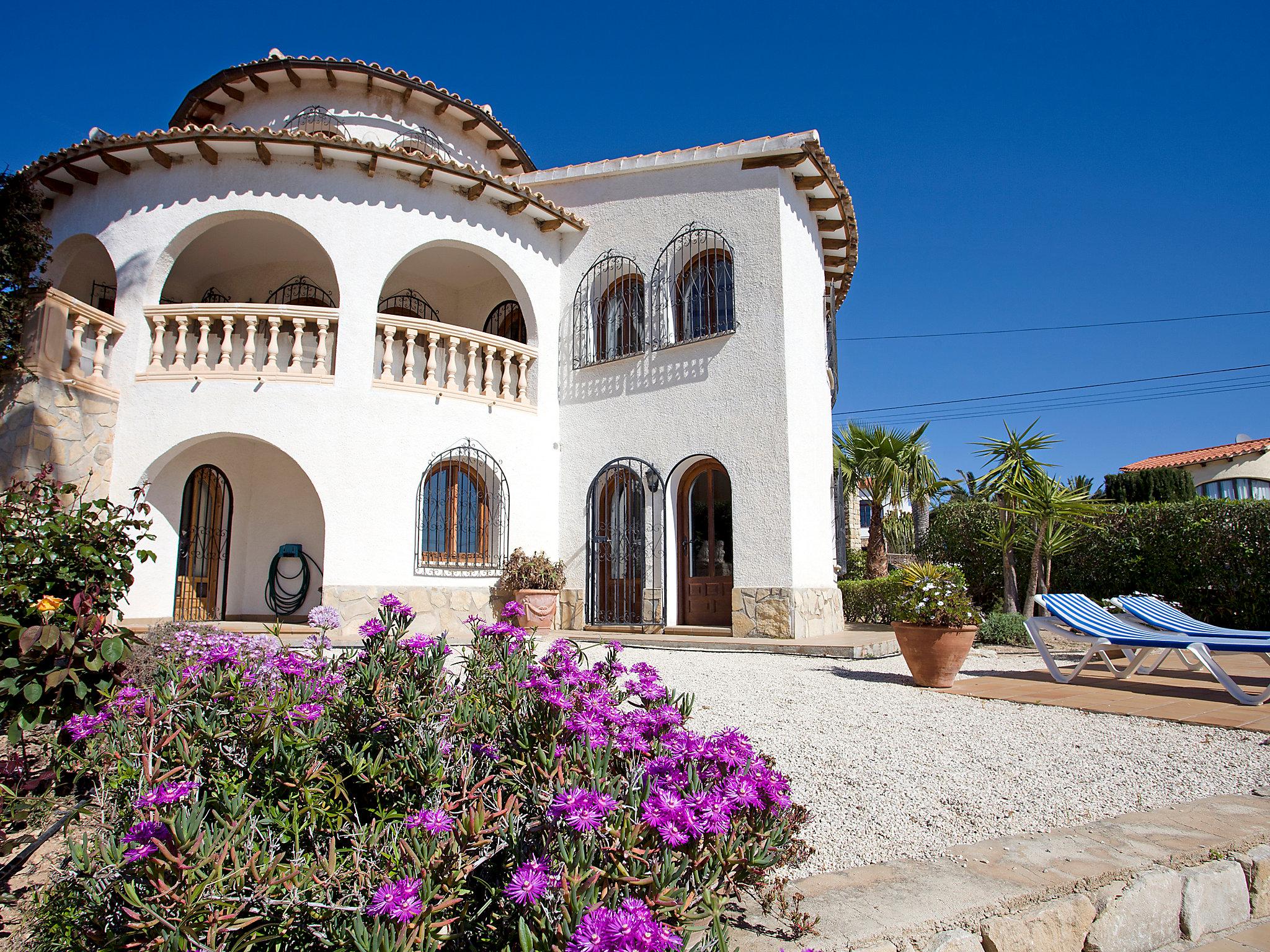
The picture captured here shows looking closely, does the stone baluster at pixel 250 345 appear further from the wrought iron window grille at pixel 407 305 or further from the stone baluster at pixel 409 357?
the wrought iron window grille at pixel 407 305

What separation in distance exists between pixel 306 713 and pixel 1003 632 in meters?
11.1

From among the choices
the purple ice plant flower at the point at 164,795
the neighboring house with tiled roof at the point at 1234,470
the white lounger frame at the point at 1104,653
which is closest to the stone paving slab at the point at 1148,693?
the white lounger frame at the point at 1104,653

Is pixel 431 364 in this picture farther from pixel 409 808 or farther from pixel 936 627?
pixel 409 808

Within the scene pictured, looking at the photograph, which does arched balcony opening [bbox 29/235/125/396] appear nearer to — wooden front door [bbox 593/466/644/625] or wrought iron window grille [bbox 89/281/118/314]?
wrought iron window grille [bbox 89/281/118/314]

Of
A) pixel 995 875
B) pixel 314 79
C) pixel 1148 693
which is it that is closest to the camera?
pixel 995 875

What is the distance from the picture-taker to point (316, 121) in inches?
490

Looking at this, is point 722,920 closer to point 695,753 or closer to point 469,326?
point 695,753

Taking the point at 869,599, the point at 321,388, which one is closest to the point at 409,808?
the point at 321,388

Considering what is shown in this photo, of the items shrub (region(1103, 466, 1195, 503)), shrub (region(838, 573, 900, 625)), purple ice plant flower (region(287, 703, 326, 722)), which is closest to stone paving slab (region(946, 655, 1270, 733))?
shrub (region(838, 573, 900, 625))

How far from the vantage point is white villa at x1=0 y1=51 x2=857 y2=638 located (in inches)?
399

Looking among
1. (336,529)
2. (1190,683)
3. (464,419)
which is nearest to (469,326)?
(464,419)

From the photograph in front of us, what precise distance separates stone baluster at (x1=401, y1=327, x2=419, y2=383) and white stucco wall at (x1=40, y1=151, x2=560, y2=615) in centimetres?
30

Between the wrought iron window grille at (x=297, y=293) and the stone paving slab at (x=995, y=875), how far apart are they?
41.2 feet

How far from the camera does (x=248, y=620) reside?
37.0 ft
